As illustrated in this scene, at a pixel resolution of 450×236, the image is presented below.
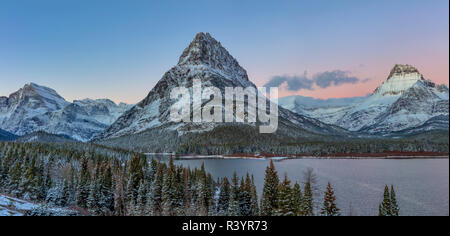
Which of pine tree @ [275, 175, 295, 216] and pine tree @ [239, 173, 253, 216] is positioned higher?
pine tree @ [275, 175, 295, 216]

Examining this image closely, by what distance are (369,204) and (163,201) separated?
44.7 m

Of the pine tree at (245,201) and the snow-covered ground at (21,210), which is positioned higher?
the snow-covered ground at (21,210)

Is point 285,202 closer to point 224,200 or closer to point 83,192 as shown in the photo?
point 224,200

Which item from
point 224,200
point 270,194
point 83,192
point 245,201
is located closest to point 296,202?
point 270,194

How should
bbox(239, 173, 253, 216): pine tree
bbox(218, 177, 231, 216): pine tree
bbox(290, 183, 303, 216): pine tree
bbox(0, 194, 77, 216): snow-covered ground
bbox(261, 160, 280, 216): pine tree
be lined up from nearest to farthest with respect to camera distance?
bbox(0, 194, 77, 216): snow-covered ground < bbox(290, 183, 303, 216): pine tree < bbox(261, 160, 280, 216): pine tree < bbox(239, 173, 253, 216): pine tree < bbox(218, 177, 231, 216): pine tree

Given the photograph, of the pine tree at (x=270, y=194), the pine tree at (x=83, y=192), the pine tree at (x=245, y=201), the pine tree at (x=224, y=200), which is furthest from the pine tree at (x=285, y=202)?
the pine tree at (x=83, y=192)

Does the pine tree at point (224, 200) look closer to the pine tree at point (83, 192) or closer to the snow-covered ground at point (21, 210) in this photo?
the pine tree at point (83, 192)

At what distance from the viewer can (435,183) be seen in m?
88.9

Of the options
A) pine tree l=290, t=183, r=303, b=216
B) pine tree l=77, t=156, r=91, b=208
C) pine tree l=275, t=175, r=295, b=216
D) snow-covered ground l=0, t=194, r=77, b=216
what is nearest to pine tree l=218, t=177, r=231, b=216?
pine tree l=290, t=183, r=303, b=216

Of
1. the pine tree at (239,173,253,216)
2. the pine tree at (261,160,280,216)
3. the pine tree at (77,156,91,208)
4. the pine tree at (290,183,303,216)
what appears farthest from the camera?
the pine tree at (77,156,91,208)

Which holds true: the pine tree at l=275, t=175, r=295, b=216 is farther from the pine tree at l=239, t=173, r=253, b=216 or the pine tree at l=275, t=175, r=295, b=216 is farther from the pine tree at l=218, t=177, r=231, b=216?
the pine tree at l=218, t=177, r=231, b=216

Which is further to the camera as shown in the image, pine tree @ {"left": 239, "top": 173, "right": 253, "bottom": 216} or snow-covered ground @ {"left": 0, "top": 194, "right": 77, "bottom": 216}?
pine tree @ {"left": 239, "top": 173, "right": 253, "bottom": 216}
